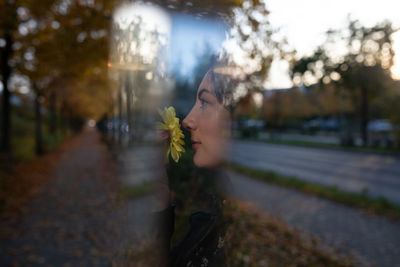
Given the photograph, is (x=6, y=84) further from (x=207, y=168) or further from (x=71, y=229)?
(x=207, y=168)

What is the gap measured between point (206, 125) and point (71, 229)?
16.1 ft

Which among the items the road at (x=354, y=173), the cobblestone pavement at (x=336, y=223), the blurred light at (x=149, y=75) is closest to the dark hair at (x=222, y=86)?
the blurred light at (x=149, y=75)

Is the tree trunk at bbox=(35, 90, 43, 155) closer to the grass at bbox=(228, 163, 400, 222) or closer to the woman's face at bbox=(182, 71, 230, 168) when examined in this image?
the grass at bbox=(228, 163, 400, 222)

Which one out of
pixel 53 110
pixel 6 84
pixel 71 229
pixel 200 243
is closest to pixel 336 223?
pixel 71 229

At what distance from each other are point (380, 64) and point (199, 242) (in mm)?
14056

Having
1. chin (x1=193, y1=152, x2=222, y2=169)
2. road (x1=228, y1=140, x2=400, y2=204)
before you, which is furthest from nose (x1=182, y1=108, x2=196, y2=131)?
road (x1=228, y1=140, x2=400, y2=204)

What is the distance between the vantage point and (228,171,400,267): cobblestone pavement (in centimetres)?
429

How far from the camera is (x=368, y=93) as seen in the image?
17.7 m

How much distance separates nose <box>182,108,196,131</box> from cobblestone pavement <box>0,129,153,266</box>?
137 cm

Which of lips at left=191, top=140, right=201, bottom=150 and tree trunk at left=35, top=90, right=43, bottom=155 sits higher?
lips at left=191, top=140, right=201, bottom=150

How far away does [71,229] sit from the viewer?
16.4 ft

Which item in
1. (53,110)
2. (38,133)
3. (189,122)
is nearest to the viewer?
(189,122)

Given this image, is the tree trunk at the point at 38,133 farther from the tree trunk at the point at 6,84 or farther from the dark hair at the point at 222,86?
the dark hair at the point at 222,86

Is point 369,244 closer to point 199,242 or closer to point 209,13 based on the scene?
point 199,242
